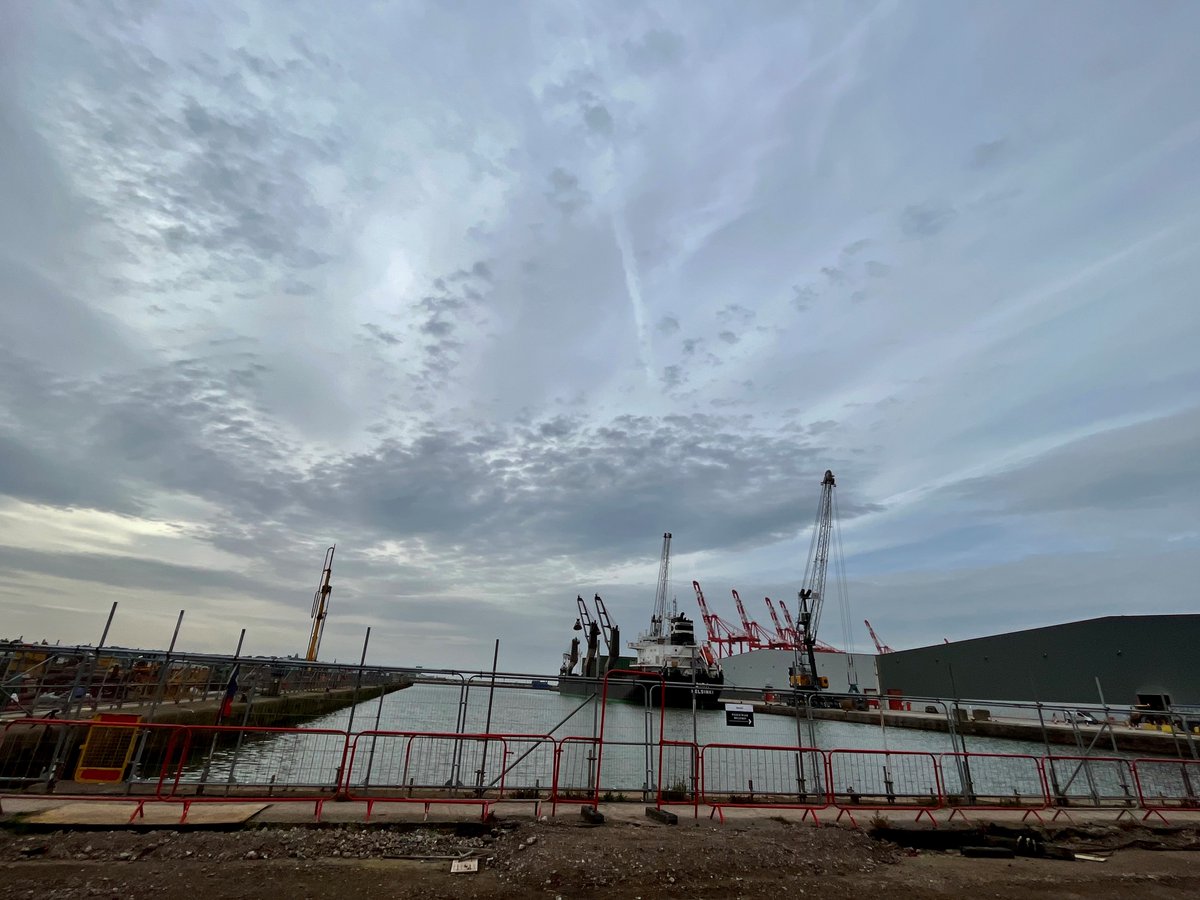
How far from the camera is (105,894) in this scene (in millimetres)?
5969

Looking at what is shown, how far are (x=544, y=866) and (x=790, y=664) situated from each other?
105 meters

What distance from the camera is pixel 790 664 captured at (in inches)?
4003

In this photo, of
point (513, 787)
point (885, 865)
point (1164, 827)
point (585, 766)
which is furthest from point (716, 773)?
point (1164, 827)

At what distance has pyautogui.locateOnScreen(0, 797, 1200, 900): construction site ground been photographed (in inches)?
256

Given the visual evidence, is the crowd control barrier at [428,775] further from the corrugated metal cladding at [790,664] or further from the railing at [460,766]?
the corrugated metal cladding at [790,664]

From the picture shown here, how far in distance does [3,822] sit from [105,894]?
9.45 feet

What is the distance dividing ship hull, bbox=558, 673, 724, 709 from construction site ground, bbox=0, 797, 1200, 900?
2151 mm

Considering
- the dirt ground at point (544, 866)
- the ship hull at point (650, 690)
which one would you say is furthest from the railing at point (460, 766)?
the dirt ground at point (544, 866)

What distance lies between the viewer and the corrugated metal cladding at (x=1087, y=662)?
4309 cm

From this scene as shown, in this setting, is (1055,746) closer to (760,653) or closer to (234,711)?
(234,711)

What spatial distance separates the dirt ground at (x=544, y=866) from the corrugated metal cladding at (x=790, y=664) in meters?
94.8

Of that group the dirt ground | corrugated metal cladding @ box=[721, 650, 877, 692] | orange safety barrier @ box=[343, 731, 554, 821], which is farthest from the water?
corrugated metal cladding @ box=[721, 650, 877, 692]

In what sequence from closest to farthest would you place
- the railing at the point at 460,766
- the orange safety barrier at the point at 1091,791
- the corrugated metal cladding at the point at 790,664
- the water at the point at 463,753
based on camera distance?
the railing at the point at 460,766
the water at the point at 463,753
the orange safety barrier at the point at 1091,791
the corrugated metal cladding at the point at 790,664

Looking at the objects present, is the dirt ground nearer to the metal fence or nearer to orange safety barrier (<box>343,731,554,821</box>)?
the metal fence
